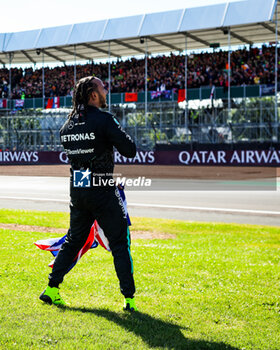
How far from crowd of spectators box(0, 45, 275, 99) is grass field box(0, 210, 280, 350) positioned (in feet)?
72.7

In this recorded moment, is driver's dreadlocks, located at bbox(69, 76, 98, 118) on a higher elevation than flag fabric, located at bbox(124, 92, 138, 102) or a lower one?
lower

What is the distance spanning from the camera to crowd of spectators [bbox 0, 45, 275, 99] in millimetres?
28812

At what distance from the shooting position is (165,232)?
8859mm

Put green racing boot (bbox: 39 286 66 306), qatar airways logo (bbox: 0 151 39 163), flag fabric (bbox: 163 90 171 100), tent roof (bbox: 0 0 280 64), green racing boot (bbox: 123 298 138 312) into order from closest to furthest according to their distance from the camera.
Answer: green racing boot (bbox: 123 298 138 312) → green racing boot (bbox: 39 286 66 306) → tent roof (bbox: 0 0 280 64) → qatar airways logo (bbox: 0 151 39 163) → flag fabric (bbox: 163 90 171 100)

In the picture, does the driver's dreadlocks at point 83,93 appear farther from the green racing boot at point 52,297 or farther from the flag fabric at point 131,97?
the flag fabric at point 131,97

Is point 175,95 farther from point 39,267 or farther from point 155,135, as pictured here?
point 39,267

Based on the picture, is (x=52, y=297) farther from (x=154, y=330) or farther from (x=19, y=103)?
(x=19, y=103)

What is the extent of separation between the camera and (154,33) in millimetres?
29969

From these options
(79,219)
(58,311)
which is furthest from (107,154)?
(58,311)

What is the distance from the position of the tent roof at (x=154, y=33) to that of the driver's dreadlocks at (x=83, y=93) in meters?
23.9

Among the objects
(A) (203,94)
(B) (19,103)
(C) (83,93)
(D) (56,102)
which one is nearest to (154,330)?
(C) (83,93)

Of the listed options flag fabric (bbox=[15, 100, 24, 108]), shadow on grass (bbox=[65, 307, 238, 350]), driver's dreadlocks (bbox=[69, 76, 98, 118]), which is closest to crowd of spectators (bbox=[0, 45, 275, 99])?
flag fabric (bbox=[15, 100, 24, 108])

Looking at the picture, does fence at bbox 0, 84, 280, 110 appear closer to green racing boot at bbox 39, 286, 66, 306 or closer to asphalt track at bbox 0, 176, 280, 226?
asphalt track at bbox 0, 176, 280, 226

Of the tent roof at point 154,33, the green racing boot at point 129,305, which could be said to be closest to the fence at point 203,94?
the tent roof at point 154,33
